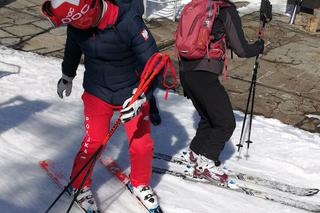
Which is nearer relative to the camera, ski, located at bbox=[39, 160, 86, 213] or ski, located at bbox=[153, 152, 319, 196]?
ski, located at bbox=[39, 160, 86, 213]

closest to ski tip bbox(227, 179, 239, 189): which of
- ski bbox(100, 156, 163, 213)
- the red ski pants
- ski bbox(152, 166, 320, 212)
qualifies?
ski bbox(152, 166, 320, 212)

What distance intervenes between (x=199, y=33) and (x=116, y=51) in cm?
84

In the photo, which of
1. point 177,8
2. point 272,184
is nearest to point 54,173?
point 272,184

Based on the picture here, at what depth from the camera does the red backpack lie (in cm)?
356

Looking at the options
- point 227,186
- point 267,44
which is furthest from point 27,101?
point 267,44

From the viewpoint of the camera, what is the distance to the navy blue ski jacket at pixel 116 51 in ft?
9.75

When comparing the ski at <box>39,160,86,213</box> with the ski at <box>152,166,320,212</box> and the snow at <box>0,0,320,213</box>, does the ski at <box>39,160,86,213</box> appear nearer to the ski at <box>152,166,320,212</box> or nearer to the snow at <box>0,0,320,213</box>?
the snow at <box>0,0,320,213</box>

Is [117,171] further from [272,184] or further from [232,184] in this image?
[272,184]

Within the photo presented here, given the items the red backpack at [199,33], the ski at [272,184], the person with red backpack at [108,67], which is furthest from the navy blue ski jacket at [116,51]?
the ski at [272,184]

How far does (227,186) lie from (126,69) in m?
1.61

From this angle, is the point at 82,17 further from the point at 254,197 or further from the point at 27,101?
the point at 27,101

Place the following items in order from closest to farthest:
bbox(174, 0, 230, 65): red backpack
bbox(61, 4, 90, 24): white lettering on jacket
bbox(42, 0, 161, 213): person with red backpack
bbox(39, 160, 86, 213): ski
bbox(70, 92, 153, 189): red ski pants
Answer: bbox(61, 4, 90, 24): white lettering on jacket
bbox(42, 0, 161, 213): person with red backpack
bbox(70, 92, 153, 189): red ski pants
bbox(174, 0, 230, 65): red backpack
bbox(39, 160, 86, 213): ski

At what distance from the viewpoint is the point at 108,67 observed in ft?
10.4

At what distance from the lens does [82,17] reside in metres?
2.80
